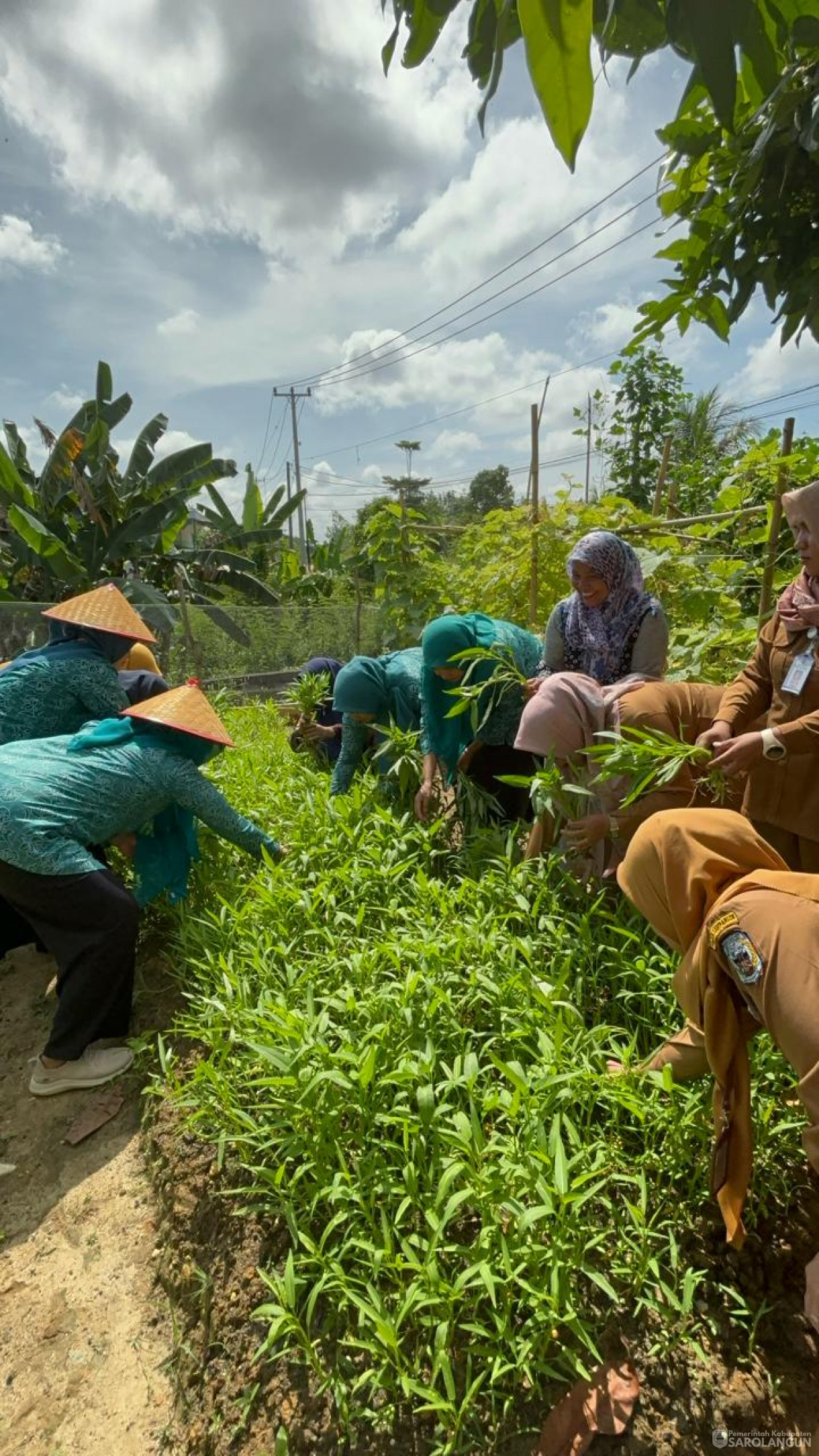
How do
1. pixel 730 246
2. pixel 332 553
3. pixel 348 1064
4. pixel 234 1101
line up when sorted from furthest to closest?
pixel 332 553 → pixel 234 1101 → pixel 348 1064 → pixel 730 246

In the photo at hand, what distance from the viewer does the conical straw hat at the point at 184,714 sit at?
8.35 ft

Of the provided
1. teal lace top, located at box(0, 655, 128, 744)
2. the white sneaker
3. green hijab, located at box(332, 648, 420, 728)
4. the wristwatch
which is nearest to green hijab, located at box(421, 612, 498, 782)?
green hijab, located at box(332, 648, 420, 728)

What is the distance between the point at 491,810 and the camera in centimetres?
296

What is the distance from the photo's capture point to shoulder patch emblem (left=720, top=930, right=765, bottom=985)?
1.17 metres

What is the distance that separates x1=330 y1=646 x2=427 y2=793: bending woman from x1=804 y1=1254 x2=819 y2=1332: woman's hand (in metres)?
2.31

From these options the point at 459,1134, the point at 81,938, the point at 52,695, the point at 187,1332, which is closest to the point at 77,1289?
the point at 187,1332

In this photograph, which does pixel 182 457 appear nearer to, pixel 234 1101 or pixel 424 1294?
pixel 234 1101

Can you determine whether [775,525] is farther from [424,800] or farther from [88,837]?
[88,837]

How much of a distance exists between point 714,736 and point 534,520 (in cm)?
305

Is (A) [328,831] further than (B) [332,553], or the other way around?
(B) [332,553]

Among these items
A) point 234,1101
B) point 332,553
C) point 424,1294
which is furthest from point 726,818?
point 332,553

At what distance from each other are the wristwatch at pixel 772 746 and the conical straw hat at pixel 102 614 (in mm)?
2358

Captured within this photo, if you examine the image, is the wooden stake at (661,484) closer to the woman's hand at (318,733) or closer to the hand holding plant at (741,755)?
the woman's hand at (318,733)

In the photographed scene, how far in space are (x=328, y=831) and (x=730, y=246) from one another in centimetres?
232
